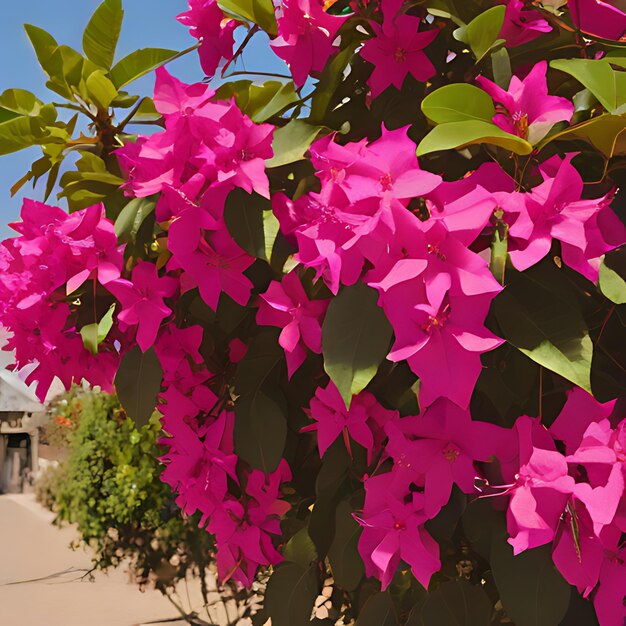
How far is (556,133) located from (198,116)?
29 centimetres

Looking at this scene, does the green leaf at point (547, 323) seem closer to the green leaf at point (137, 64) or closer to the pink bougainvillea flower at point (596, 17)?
the pink bougainvillea flower at point (596, 17)

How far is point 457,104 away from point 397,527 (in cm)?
33

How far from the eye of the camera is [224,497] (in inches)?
36.0

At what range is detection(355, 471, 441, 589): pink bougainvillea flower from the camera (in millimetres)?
656

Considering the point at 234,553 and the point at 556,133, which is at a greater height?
the point at 556,133

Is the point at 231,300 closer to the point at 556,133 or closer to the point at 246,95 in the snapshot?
the point at 246,95

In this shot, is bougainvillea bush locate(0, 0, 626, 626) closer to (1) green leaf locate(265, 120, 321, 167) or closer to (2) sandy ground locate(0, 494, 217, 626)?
(1) green leaf locate(265, 120, 321, 167)

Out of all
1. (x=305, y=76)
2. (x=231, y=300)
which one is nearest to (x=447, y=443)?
(x=231, y=300)

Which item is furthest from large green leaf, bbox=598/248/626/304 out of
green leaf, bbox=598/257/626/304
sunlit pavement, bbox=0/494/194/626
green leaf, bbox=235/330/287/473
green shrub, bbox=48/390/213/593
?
sunlit pavement, bbox=0/494/194/626

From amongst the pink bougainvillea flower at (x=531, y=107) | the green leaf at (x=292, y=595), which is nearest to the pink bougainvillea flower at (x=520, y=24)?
the pink bougainvillea flower at (x=531, y=107)

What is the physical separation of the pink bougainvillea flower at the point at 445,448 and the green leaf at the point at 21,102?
525mm

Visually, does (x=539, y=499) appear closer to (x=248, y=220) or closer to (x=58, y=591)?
(x=248, y=220)

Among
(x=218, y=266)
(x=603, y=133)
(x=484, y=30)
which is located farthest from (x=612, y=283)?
(x=218, y=266)

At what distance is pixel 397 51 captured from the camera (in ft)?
2.47
